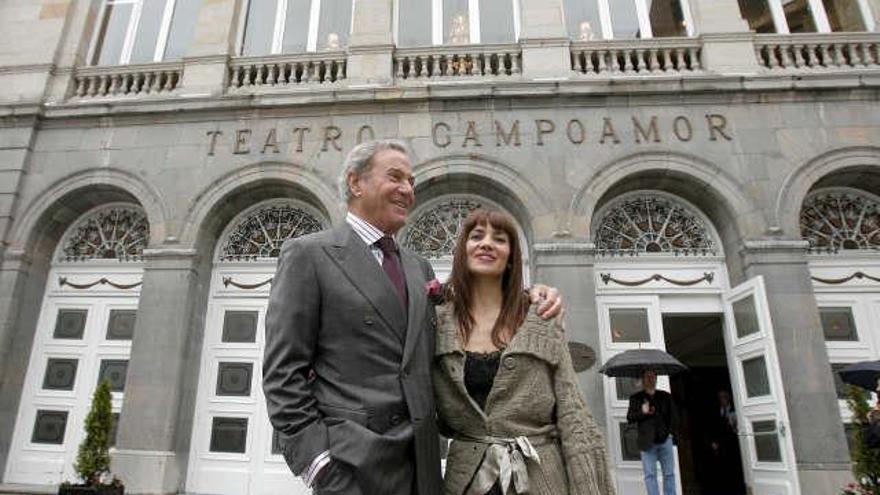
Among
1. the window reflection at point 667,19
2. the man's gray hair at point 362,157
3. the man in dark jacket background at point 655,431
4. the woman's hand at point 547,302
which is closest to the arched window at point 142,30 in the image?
the window reflection at point 667,19

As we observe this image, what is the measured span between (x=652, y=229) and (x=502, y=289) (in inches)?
270

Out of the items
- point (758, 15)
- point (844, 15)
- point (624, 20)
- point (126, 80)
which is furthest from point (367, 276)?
point (844, 15)

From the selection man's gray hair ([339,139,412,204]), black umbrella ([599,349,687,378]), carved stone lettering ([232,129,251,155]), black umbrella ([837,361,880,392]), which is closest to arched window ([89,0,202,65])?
carved stone lettering ([232,129,251,155])

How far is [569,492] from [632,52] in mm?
8669

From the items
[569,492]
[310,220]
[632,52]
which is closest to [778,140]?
[632,52]

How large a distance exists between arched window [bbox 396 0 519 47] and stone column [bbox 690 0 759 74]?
3.08 m

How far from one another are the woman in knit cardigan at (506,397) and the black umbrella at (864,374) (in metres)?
5.92

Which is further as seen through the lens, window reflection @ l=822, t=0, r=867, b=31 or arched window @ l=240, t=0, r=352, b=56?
arched window @ l=240, t=0, r=352, b=56

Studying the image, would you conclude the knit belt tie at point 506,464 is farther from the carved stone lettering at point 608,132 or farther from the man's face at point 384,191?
the carved stone lettering at point 608,132

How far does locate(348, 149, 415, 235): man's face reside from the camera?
2445 mm

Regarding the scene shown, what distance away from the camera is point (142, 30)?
1068 centimetres

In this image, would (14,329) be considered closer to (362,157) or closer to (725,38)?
(362,157)

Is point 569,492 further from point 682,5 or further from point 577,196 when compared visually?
point 682,5

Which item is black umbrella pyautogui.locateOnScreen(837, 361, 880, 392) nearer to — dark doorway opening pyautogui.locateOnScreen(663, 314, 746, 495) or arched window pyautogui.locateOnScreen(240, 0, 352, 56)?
dark doorway opening pyautogui.locateOnScreen(663, 314, 746, 495)
